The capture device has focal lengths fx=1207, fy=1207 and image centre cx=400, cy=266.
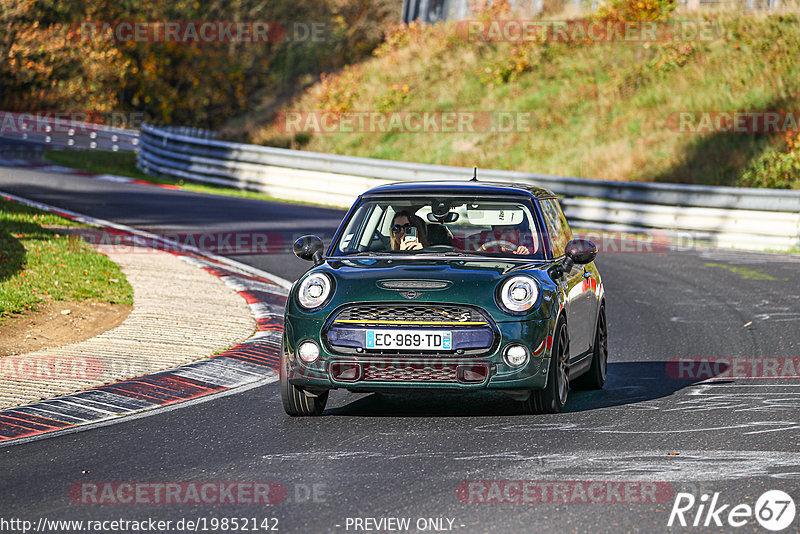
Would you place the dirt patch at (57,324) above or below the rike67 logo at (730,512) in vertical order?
below

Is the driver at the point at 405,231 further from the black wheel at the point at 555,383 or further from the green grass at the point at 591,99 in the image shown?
the green grass at the point at 591,99

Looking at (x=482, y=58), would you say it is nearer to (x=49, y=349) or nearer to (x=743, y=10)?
(x=743, y=10)

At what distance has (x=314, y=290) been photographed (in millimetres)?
7875

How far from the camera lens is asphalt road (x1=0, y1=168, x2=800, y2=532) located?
5.74 metres

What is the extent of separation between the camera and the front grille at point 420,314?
762cm

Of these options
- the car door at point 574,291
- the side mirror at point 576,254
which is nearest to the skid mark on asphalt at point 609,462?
the car door at point 574,291

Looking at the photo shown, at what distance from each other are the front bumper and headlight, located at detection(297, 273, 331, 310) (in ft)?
0.49

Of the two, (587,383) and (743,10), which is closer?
(587,383)

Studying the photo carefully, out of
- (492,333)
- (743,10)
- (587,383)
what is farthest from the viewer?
(743,10)

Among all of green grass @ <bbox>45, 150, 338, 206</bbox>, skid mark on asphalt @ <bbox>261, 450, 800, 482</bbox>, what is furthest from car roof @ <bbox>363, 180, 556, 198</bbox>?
green grass @ <bbox>45, 150, 338, 206</bbox>

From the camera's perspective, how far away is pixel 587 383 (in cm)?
938

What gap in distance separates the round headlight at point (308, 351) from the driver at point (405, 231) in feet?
4.61

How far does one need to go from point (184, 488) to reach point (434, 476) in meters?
1.30

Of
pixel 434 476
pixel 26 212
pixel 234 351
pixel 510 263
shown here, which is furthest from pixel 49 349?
pixel 26 212
